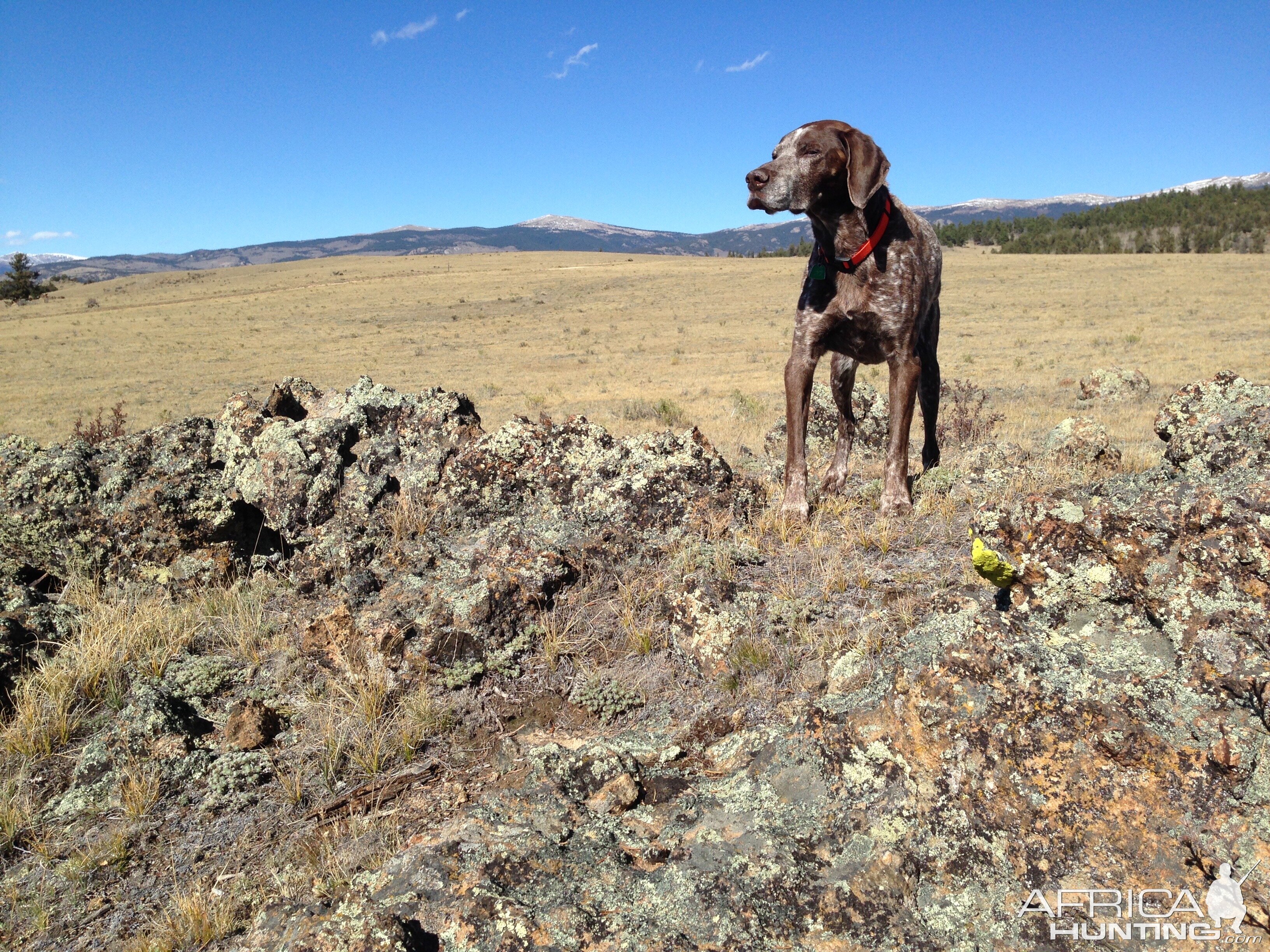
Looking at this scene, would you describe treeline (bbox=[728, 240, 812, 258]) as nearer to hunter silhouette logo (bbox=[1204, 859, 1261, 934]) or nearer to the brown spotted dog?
the brown spotted dog

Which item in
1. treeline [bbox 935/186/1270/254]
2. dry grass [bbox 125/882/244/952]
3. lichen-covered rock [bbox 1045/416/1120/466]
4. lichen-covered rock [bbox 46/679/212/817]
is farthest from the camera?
treeline [bbox 935/186/1270/254]

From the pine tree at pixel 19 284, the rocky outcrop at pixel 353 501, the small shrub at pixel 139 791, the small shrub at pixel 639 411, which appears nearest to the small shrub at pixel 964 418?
the rocky outcrop at pixel 353 501

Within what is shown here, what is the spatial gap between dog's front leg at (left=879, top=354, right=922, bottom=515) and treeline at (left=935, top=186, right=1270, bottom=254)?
7357 cm

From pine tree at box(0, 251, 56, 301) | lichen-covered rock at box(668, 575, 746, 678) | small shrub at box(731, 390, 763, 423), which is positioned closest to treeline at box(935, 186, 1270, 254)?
small shrub at box(731, 390, 763, 423)

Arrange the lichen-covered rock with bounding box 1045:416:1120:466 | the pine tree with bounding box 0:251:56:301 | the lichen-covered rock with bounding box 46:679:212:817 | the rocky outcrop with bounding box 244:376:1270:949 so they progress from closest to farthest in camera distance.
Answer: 1. the rocky outcrop with bounding box 244:376:1270:949
2. the lichen-covered rock with bounding box 46:679:212:817
3. the lichen-covered rock with bounding box 1045:416:1120:466
4. the pine tree with bounding box 0:251:56:301

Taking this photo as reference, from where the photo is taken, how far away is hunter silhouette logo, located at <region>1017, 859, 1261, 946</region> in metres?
1.61

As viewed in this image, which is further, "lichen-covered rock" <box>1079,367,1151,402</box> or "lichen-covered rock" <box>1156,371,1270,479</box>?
"lichen-covered rock" <box>1079,367,1151,402</box>

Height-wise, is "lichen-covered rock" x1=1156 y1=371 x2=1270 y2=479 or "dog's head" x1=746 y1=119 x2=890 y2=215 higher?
"dog's head" x1=746 y1=119 x2=890 y2=215

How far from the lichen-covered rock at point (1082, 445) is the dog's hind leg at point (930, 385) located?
82 centimetres

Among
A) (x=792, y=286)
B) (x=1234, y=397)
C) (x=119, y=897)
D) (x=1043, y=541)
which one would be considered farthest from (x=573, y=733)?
(x=792, y=286)

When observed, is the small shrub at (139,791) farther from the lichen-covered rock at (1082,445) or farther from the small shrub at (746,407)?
the small shrub at (746,407)

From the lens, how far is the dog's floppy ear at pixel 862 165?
13.2ft

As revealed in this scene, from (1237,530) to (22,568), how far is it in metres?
5.51

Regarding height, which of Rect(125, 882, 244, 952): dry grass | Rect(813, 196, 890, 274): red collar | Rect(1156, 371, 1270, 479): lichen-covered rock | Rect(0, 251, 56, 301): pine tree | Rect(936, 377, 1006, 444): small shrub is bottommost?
Rect(125, 882, 244, 952): dry grass
